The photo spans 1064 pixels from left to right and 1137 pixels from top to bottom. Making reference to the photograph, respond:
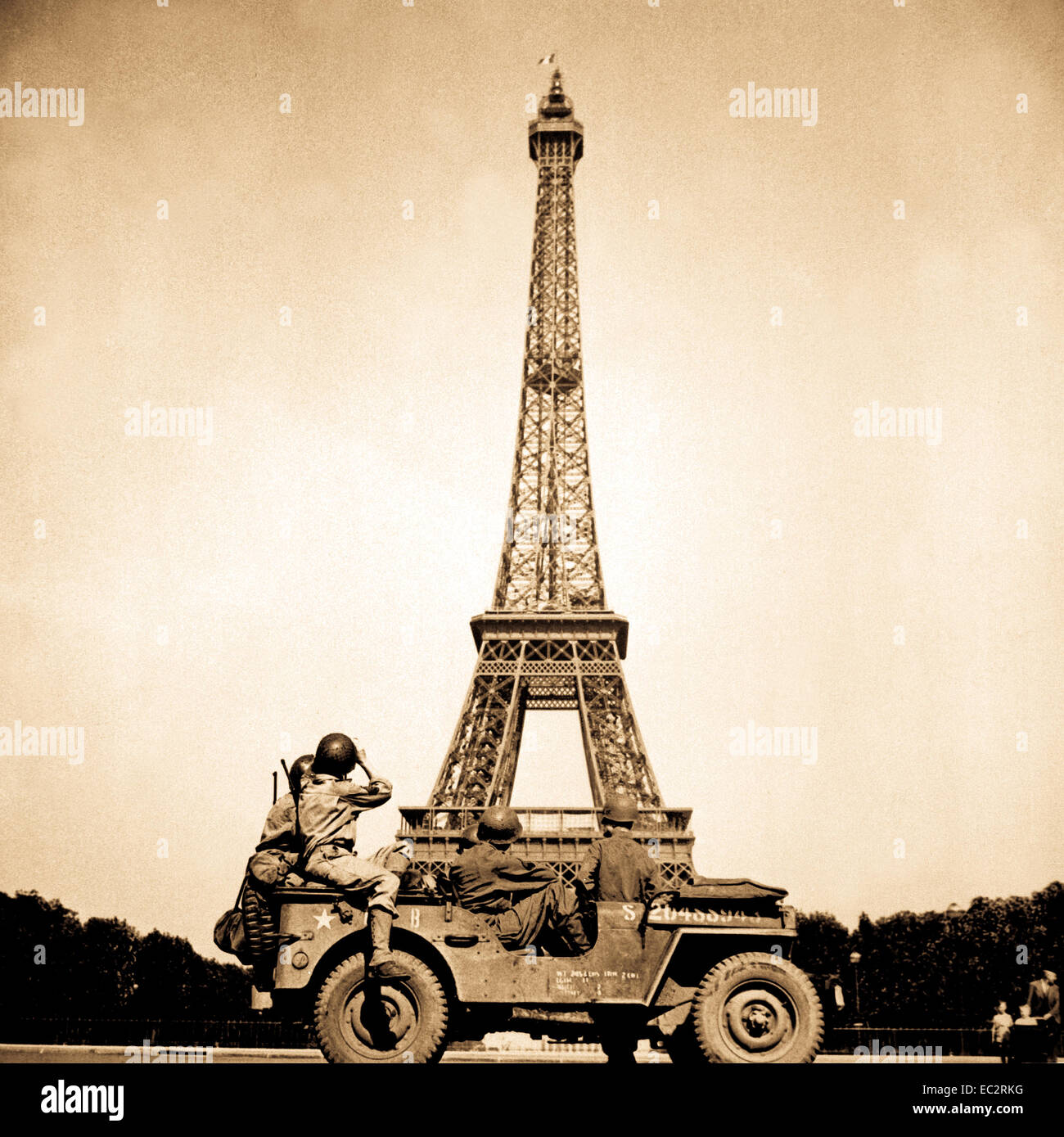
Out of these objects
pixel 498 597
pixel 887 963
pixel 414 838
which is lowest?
pixel 887 963

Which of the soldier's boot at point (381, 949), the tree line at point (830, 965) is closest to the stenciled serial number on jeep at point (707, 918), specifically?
the soldier's boot at point (381, 949)

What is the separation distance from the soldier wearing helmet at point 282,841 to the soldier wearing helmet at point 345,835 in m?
0.09

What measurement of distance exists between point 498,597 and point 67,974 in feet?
82.8

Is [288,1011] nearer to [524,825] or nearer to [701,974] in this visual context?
[701,974]

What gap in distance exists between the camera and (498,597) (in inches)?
1747

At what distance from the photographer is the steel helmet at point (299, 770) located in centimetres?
888

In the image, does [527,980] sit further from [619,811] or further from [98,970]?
[98,970]

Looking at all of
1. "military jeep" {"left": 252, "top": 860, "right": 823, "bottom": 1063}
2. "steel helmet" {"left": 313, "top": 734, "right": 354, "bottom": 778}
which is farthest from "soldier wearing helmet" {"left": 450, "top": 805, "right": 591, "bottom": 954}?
"steel helmet" {"left": 313, "top": 734, "right": 354, "bottom": 778}

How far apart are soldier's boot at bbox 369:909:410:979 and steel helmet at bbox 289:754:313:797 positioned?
119 cm

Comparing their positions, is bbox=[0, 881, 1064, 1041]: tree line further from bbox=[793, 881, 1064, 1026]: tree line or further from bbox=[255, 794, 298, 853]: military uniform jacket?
bbox=[255, 794, 298, 853]: military uniform jacket

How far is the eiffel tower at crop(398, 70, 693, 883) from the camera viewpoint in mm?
38688

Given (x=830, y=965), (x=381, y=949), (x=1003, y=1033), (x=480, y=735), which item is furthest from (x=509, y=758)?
(x=381, y=949)

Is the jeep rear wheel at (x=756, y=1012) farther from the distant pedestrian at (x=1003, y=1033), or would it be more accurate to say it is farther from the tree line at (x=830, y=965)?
the tree line at (x=830, y=965)
